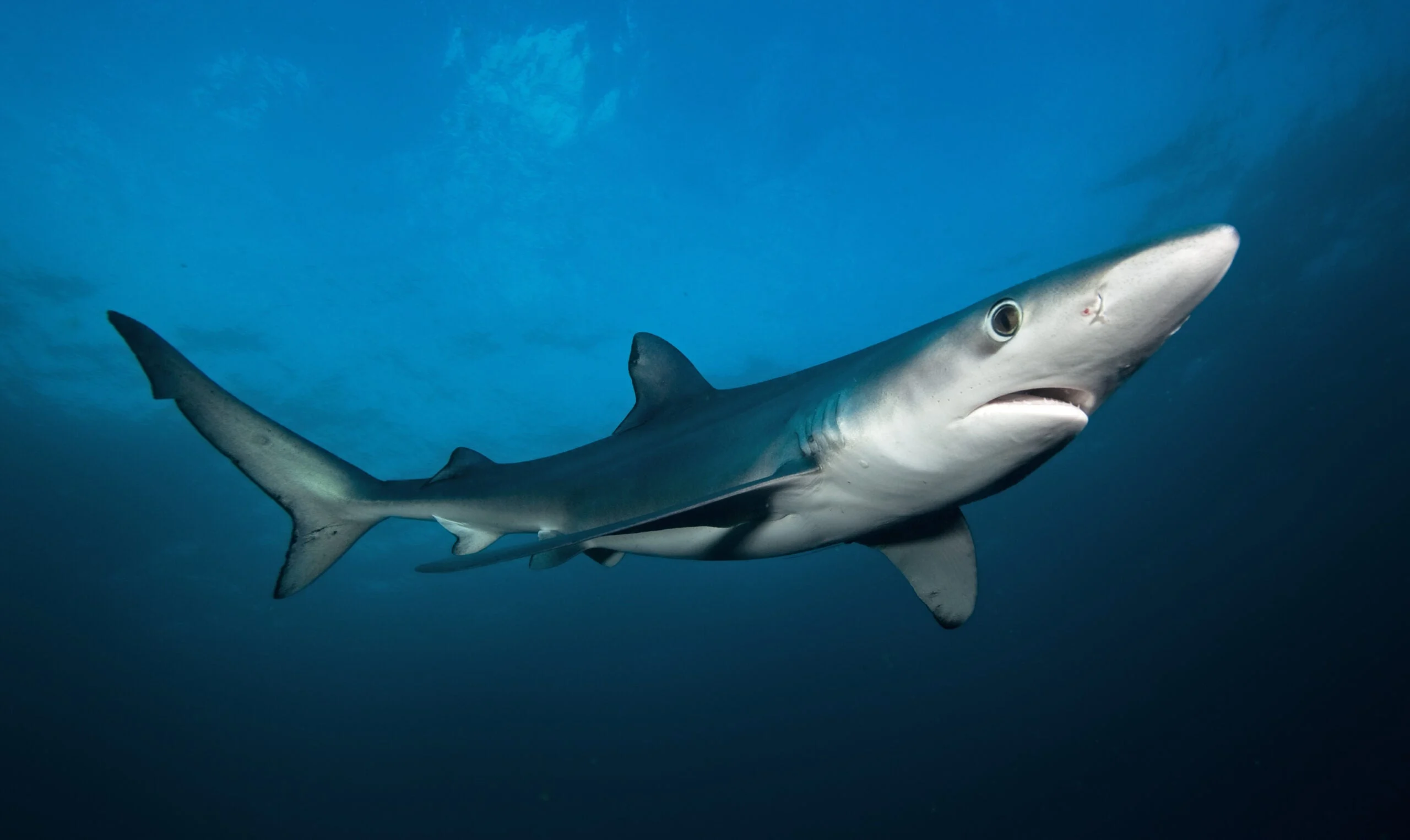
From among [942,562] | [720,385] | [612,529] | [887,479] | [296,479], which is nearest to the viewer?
[612,529]

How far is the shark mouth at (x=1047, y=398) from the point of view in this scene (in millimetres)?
2129

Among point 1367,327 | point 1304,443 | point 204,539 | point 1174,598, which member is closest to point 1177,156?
point 1367,327

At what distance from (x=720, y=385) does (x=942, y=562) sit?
20.4 m

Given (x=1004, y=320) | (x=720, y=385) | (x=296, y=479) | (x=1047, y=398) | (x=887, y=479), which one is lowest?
(x=887, y=479)

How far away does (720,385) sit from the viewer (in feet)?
79.8

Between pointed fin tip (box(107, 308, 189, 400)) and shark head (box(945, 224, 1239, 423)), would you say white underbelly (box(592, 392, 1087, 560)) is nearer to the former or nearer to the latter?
shark head (box(945, 224, 1239, 423))

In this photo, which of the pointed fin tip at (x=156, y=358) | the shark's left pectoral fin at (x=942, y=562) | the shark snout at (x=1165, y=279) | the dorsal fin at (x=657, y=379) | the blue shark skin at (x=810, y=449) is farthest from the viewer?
the dorsal fin at (x=657, y=379)

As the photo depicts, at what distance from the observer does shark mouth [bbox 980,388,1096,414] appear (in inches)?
83.8

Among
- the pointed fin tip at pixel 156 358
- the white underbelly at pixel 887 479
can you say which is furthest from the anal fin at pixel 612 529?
the pointed fin tip at pixel 156 358

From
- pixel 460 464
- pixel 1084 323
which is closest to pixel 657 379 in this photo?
pixel 460 464

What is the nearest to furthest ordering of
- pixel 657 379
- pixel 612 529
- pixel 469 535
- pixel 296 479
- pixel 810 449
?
pixel 612 529 < pixel 810 449 < pixel 296 479 < pixel 469 535 < pixel 657 379

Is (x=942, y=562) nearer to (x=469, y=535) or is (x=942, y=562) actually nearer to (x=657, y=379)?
(x=657, y=379)

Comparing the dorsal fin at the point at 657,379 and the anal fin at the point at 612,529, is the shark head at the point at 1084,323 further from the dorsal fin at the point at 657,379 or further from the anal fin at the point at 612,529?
the dorsal fin at the point at 657,379

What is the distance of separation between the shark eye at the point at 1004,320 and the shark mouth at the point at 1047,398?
0.96 ft
